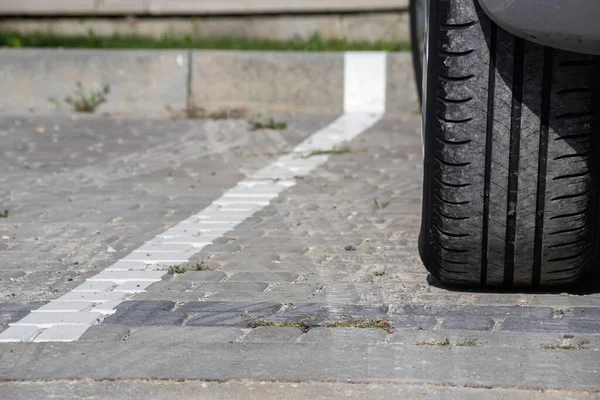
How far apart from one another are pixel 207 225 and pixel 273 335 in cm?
139

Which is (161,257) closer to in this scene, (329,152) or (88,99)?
(329,152)

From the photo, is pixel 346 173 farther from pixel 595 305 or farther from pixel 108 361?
pixel 108 361

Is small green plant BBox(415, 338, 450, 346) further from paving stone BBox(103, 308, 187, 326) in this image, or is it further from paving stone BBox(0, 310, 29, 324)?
paving stone BBox(0, 310, 29, 324)

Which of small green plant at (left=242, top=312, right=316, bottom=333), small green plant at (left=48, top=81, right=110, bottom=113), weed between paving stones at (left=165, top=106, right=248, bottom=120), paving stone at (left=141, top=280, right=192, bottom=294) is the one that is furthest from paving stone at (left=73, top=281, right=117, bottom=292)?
small green plant at (left=48, top=81, right=110, bottom=113)

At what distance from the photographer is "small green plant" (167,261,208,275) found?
3.31 m

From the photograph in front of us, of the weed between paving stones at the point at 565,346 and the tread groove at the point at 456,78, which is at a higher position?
the tread groove at the point at 456,78

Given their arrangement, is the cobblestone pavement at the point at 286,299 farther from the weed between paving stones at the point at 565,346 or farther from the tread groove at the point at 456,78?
the tread groove at the point at 456,78

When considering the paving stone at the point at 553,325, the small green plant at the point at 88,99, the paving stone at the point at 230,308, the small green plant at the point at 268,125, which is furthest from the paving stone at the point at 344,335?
the small green plant at the point at 88,99

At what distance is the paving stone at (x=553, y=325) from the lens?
2.66 metres

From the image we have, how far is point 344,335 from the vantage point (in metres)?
2.64

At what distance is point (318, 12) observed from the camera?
27.4ft

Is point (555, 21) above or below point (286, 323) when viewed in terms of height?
above

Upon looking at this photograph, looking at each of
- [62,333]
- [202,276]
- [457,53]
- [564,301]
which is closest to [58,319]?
[62,333]

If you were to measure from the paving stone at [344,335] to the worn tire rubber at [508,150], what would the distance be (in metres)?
0.39
